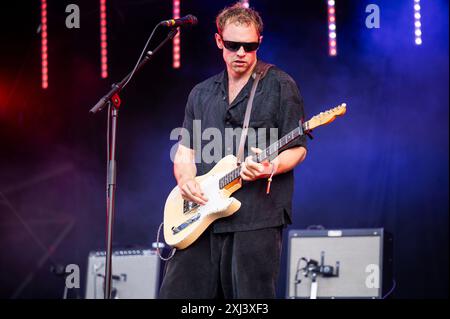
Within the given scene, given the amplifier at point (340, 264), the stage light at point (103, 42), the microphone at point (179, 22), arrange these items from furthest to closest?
1. the stage light at point (103, 42)
2. the amplifier at point (340, 264)
3. the microphone at point (179, 22)

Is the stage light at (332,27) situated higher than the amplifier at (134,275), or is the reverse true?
the stage light at (332,27)

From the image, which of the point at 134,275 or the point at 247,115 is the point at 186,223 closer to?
the point at 247,115

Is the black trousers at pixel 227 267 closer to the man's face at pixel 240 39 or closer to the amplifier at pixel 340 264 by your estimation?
the man's face at pixel 240 39

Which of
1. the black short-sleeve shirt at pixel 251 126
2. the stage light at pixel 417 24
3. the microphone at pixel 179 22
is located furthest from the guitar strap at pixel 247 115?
the stage light at pixel 417 24

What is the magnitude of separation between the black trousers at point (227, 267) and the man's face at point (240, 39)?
0.87m

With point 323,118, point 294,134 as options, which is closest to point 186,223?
point 294,134

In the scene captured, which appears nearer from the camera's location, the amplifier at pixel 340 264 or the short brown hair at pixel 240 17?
the short brown hair at pixel 240 17

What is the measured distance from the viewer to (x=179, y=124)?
777 cm

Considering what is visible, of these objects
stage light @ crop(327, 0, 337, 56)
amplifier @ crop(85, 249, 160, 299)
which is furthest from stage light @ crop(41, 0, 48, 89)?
stage light @ crop(327, 0, 337, 56)

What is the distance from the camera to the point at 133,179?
8.10 m

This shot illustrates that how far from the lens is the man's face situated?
384cm

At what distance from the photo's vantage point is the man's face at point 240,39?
384 centimetres

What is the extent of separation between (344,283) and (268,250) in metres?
2.97

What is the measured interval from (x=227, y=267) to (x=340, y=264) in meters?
2.97
